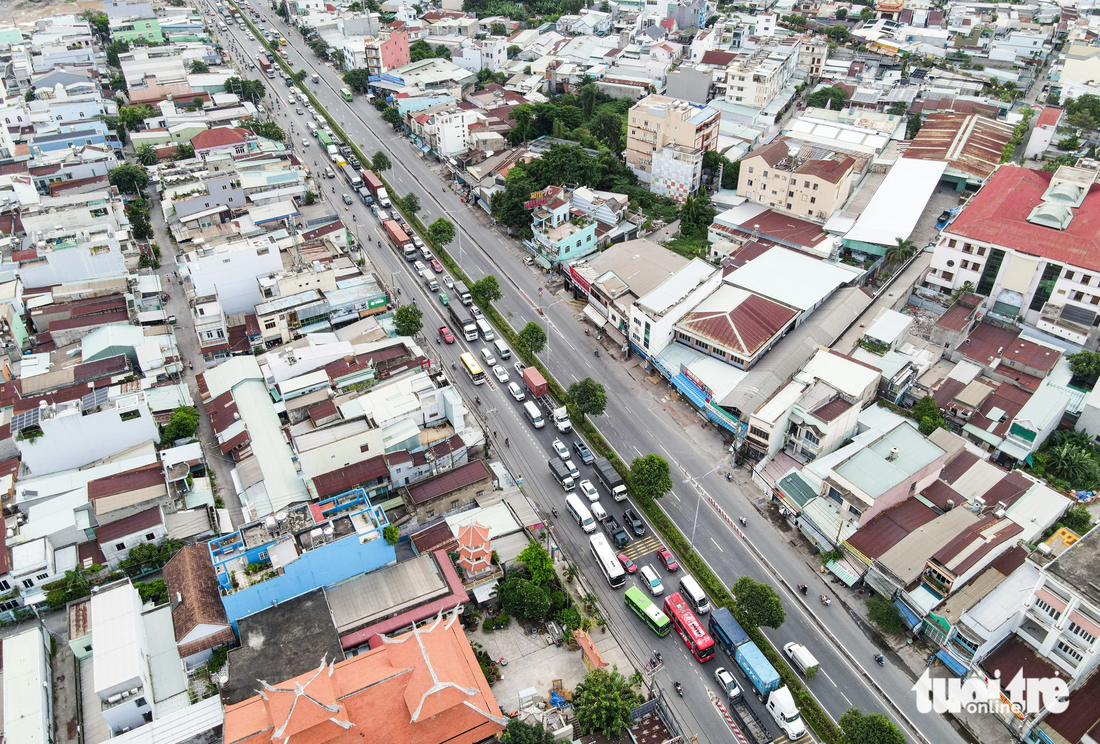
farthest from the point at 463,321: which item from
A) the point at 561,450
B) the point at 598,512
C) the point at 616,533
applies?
the point at 616,533

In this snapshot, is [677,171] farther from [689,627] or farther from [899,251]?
[689,627]

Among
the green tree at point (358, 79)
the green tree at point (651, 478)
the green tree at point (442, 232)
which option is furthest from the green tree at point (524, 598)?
the green tree at point (358, 79)

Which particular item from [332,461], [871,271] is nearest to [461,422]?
[332,461]

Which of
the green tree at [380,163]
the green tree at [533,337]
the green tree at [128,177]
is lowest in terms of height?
the green tree at [533,337]

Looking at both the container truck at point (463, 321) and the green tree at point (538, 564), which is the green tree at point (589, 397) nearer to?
the green tree at point (538, 564)

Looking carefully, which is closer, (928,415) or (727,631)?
(727,631)

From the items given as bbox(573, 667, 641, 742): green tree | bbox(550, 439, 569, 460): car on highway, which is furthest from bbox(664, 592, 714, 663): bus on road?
bbox(550, 439, 569, 460): car on highway
